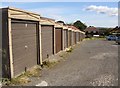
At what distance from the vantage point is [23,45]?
1197cm

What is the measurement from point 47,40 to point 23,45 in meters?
5.91

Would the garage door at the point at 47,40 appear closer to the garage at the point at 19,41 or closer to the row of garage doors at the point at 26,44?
the row of garage doors at the point at 26,44

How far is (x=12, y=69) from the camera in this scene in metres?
10.0

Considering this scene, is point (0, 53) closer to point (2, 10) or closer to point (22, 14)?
point (2, 10)

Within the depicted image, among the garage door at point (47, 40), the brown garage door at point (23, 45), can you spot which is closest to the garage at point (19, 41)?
the brown garage door at point (23, 45)

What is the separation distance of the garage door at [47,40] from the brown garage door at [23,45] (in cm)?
236

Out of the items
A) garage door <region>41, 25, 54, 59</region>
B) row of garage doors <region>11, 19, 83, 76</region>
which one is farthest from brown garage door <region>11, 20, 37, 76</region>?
garage door <region>41, 25, 54, 59</region>

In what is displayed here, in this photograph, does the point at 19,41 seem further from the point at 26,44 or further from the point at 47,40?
the point at 47,40

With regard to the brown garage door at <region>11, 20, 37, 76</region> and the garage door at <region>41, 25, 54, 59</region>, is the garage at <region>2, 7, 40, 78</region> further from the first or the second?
the garage door at <region>41, 25, 54, 59</region>

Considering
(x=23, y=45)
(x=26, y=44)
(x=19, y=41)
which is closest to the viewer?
(x=19, y=41)

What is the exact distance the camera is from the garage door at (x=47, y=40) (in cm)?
1652

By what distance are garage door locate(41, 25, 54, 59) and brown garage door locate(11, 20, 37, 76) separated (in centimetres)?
236

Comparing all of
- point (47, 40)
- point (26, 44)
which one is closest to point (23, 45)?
point (26, 44)

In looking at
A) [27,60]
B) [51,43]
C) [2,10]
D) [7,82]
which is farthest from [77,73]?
[51,43]
